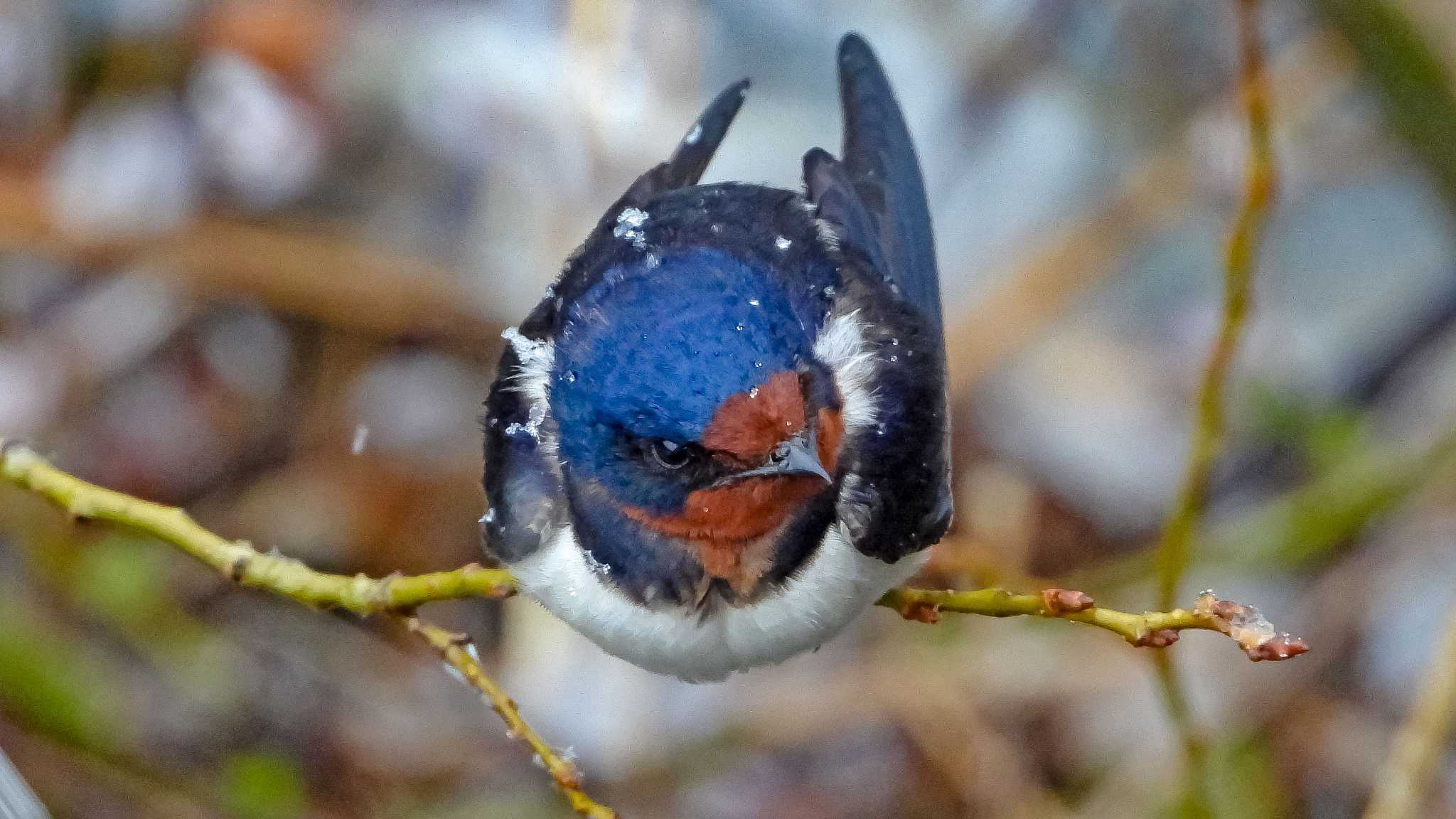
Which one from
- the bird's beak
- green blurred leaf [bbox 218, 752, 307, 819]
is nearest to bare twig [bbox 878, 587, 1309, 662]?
the bird's beak

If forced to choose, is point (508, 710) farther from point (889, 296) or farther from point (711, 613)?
point (889, 296)

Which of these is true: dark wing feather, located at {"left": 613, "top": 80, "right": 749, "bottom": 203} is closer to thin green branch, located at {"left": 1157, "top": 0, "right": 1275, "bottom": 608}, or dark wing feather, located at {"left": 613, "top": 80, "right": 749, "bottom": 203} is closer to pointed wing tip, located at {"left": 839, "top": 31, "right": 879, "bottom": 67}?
pointed wing tip, located at {"left": 839, "top": 31, "right": 879, "bottom": 67}

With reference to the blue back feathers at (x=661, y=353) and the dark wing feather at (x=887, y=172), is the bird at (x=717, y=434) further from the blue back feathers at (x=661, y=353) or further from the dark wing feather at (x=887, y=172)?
the dark wing feather at (x=887, y=172)

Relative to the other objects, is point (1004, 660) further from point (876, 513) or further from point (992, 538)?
point (876, 513)

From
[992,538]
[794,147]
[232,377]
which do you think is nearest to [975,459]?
[992,538]

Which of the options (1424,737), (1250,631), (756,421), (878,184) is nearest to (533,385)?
(756,421)

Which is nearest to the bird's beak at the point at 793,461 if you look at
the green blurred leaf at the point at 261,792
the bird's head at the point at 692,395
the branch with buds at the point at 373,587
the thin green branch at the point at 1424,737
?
the bird's head at the point at 692,395

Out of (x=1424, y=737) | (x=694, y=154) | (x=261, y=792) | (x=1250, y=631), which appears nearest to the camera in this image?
(x=1250, y=631)
